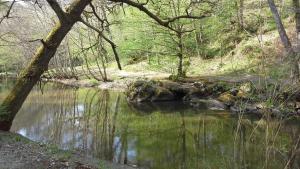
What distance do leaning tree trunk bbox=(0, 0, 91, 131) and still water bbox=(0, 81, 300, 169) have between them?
335 centimetres

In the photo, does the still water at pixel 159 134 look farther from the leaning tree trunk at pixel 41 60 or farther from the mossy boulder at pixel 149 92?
the leaning tree trunk at pixel 41 60

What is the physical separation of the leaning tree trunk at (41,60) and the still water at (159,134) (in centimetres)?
335

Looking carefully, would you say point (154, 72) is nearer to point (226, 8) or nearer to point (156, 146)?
point (226, 8)

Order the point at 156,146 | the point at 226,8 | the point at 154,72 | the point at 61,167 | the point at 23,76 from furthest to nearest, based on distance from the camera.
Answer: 1. the point at 154,72
2. the point at 226,8
3. the point at 156,146
4. the point at 23,76
5. the point at 61,167

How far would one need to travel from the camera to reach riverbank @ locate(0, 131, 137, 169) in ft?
28.7

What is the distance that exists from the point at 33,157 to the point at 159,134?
7991 millimetres

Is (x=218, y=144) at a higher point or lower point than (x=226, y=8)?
lower

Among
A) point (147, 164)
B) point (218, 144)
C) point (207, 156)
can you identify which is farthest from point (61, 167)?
point (218, 144)

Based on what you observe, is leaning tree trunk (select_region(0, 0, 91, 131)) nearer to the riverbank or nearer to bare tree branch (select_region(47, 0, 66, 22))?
bare tree branch (select_region(47, 0, 66, 22))

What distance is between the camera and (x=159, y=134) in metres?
16.6

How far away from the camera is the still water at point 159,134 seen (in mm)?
11633

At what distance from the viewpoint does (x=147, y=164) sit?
12.2 m

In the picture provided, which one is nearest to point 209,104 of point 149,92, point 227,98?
point 227,98

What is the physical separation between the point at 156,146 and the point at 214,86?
11.5 m
